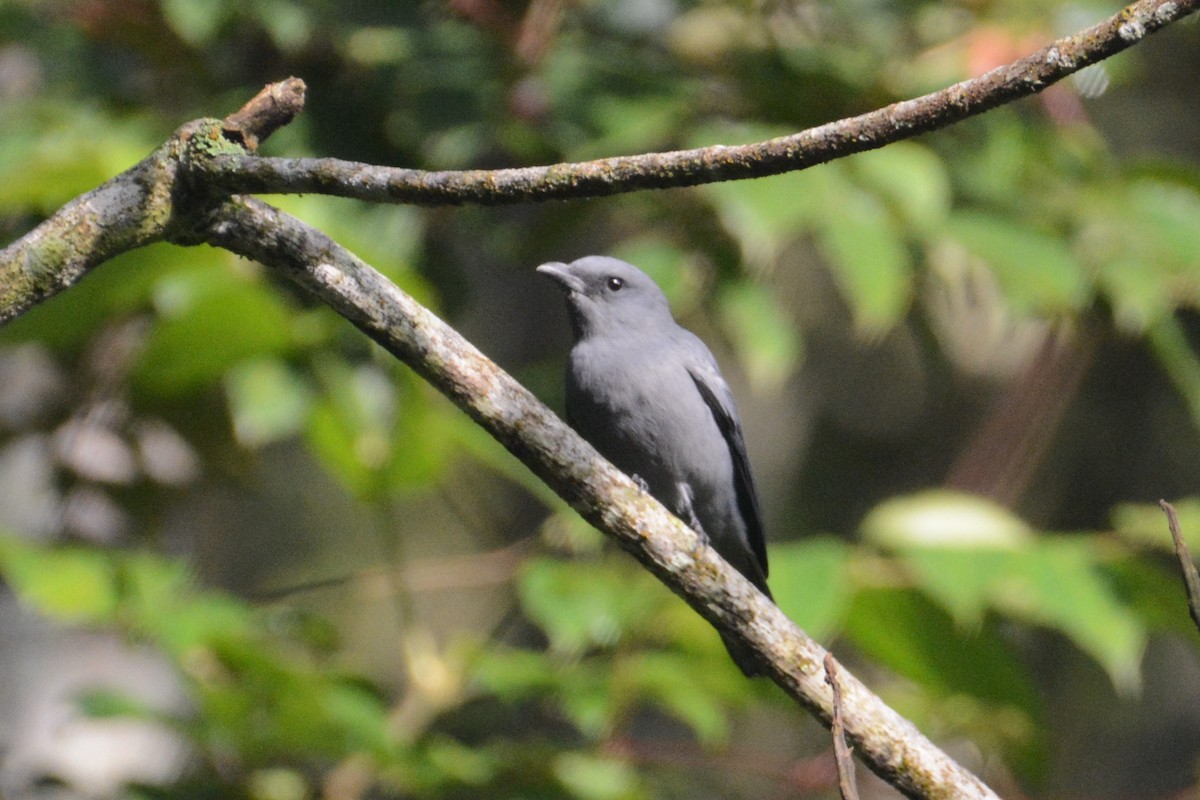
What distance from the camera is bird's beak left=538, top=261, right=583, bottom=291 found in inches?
170

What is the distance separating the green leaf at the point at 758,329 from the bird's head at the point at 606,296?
41cm

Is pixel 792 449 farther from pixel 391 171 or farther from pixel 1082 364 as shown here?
pixel 391 171

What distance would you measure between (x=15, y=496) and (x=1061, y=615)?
18.3 ft

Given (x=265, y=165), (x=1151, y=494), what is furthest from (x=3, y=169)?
(x=1151, y=494)

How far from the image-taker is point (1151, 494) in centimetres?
734

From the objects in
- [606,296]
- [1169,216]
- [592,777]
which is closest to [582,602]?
[592,777]

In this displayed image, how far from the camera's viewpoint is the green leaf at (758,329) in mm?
4617

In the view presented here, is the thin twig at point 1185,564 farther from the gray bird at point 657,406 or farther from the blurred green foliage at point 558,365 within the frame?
the gray bird at point 657,406

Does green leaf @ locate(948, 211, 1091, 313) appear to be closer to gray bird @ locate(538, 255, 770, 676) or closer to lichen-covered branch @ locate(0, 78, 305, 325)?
gray bird @ locate(538, 255, 770, 676)

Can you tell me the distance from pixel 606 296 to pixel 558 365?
119 cm

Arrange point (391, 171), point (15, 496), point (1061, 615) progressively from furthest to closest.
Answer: point (15, 496)
point (1061, 615)
point (391, 171)

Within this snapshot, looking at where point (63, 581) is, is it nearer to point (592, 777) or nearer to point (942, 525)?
point (592, 777)

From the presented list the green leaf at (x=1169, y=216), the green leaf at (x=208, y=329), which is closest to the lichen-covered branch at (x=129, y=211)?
the green leaf at (x=208, y=329)

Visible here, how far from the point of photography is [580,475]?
8.16 ft
